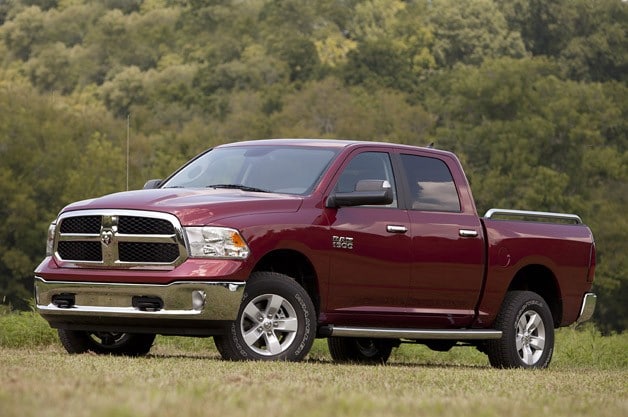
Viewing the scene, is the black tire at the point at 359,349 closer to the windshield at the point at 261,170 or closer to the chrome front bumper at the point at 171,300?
the windshield at the point at 261,170

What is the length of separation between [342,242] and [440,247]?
4.05ft

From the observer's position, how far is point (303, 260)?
13.0 metres

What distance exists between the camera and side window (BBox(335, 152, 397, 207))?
13.4m

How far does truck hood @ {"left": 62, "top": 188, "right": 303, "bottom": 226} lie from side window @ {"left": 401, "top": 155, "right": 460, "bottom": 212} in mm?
1516

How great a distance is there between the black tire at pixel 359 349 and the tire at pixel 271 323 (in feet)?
9.34

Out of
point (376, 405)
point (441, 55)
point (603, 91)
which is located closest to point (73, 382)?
point (376, 405)

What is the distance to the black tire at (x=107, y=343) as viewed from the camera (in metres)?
13.6

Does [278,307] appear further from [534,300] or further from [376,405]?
[376,405]

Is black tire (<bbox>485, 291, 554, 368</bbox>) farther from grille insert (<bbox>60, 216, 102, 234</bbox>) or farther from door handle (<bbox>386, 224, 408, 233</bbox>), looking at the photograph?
grille insert (<bbox>60, 216, 102, 234</bbox>)

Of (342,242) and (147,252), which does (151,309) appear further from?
(342,242)

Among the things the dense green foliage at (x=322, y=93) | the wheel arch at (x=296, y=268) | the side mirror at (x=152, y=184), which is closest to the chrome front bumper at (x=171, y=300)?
the wheel arch at (x=296, y=268)

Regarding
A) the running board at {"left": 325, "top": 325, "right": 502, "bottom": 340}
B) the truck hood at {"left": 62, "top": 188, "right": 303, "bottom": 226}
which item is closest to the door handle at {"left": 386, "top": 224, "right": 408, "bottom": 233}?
the running board at {"left": 325, "top": 325, "right": 502, "bottom": 340}

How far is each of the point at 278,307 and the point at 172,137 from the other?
288ft

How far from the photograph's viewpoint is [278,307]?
1257cm
